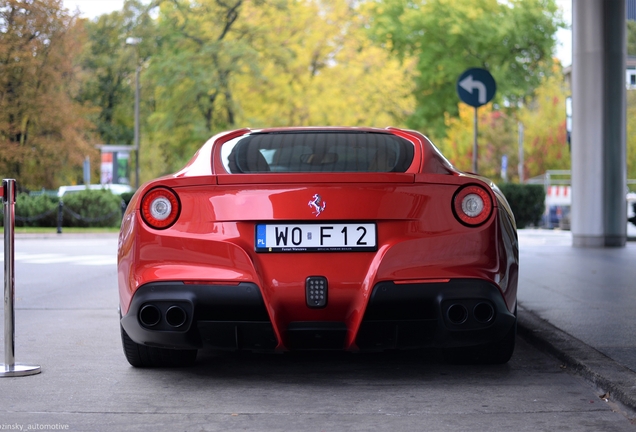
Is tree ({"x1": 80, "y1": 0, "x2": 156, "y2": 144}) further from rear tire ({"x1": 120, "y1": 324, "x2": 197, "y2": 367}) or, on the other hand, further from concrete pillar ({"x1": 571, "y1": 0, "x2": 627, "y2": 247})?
rear tire ({"x1": 120, "y1": 324, "x2": 197, "y2": 367})

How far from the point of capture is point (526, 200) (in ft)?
92.9

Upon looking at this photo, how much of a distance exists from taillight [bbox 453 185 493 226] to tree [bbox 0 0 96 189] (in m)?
33.6

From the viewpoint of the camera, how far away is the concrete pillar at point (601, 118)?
17016mm

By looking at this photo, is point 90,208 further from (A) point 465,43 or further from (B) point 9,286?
(B) point 9,286

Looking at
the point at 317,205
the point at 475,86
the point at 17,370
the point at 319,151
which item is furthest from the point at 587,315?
the point at 475,86

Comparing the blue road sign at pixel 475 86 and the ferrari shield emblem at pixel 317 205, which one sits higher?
the blue road sign at pixel 475 86

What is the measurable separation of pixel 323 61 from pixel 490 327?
3910cm

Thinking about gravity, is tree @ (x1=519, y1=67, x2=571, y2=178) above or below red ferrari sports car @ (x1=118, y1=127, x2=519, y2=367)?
above

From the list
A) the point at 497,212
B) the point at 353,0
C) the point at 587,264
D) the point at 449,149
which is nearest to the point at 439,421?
the point at 497,212

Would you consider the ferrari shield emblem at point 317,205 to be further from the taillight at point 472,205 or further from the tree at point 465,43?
the tree at point 465,43

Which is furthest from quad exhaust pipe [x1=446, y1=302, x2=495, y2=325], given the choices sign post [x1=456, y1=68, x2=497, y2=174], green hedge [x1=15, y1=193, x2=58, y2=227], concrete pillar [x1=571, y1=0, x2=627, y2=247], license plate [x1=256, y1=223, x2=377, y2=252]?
green hedge [x1=15, y1=193, x2=58, y2=227]

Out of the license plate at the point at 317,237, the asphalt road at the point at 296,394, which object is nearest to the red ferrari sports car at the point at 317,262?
the license plate at the point at 317,237

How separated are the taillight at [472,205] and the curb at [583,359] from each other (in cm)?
100

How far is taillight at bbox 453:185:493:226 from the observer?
502cm
